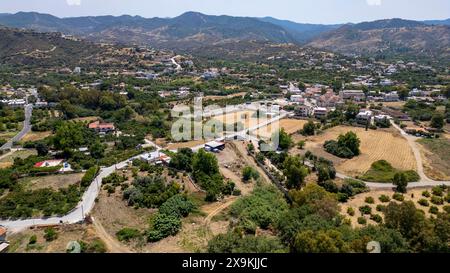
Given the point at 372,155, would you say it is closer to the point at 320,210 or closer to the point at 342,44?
the point at 320,210

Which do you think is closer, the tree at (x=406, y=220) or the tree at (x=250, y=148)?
the tree at (x=406, y=220)

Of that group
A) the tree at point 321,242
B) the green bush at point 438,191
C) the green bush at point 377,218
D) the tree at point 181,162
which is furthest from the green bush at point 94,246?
the green bush at point 438,191

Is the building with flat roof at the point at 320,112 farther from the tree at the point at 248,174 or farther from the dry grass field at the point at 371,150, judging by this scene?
the tree at the point at 248,174

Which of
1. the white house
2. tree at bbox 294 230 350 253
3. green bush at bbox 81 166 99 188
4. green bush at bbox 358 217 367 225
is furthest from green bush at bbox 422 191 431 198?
green bush at bbox 81 166 99 188

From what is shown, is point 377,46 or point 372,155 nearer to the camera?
point 372,155

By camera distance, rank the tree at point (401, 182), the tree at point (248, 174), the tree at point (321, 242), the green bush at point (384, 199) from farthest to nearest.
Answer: the tree at point (248, 174), the tree at point (401, 182), the green bush at point (384, 199), the tree at point (321, 242)

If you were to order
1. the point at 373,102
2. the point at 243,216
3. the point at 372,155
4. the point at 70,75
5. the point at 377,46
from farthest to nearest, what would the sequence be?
the point at 377,46, the point at 70,75, the point at 373,102, the point at 372,155, the point at 243,216
